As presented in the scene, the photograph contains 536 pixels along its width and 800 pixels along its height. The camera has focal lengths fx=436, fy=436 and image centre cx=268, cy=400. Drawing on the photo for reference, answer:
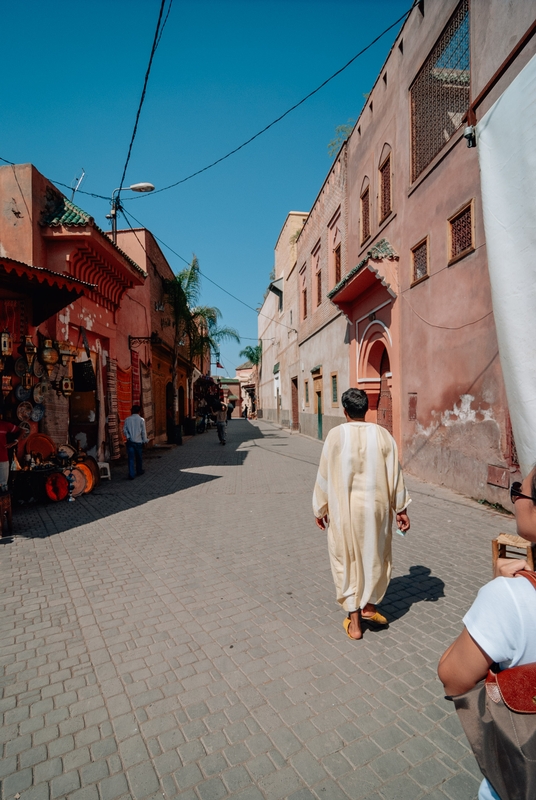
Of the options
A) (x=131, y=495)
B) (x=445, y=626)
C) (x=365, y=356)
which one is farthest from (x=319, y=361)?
(x=445, y=626)

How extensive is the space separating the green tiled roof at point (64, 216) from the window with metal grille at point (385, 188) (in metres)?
7.32

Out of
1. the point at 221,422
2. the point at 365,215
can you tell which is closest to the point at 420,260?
the point at 365,215

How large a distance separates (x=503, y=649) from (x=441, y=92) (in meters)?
10.5

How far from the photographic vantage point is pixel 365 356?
1302 centimetres

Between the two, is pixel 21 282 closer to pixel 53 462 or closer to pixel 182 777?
pixel 53 462

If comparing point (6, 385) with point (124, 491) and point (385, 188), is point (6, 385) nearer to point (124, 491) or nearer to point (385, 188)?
point (124, 491)

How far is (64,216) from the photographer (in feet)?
28.7

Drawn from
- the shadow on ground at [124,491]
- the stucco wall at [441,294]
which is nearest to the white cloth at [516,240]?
the stucco wall at [441,294]

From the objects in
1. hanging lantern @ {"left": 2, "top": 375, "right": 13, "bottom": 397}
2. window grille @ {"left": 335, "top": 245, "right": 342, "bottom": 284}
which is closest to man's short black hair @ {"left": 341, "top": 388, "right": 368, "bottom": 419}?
hanging lantern @ {"left": 2, "top": 375, "right": 13, "bottom": 397}

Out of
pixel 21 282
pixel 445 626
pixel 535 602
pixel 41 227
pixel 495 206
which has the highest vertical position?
pixel 41 227

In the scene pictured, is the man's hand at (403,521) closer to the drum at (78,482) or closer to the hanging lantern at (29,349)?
the drum at (78,482)

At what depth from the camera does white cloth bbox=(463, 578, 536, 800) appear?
107cm

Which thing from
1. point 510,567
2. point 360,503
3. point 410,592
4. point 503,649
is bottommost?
point 410,592

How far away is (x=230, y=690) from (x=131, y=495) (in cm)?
617
